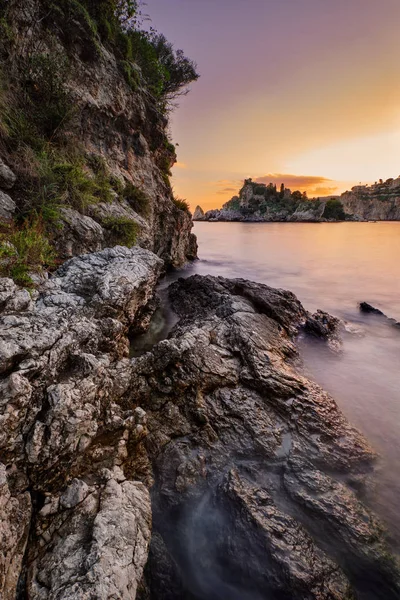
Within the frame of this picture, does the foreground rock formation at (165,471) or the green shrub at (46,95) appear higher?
the green shrub at (46,95)

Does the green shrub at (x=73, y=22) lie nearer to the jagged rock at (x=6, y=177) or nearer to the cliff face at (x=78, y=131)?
the cliff face at (x=78, y=131)

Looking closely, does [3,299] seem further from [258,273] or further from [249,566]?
[258,273]

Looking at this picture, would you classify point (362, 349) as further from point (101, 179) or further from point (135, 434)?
point (101, 179)

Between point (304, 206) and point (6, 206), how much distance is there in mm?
115650

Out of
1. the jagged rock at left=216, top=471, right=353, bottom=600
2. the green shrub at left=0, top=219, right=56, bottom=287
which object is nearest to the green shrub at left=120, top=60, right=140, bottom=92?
the green shrub at left=0, top=219, right=56, bottom=287

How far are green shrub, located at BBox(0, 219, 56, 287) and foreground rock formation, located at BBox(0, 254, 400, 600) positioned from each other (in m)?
0.40

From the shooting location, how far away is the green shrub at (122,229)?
23.3 ft

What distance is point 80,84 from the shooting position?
862cm

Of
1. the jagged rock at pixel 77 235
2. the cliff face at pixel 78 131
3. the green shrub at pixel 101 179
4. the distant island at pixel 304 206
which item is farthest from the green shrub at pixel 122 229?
the distant island at pixel 304 206

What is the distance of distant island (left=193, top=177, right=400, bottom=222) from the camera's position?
4146 inches

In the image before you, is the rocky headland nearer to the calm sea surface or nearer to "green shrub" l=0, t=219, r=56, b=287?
"green shrub" l=0, t=219, r=56, b=287

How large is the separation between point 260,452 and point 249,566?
112 centimetres

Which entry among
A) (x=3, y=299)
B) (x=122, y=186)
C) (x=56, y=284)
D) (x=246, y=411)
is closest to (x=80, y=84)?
(x=122, y=186)

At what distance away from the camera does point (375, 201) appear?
130 meters
